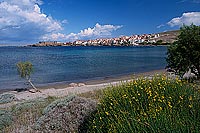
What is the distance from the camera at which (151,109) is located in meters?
5.43

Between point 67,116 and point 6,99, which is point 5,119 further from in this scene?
point 6,99

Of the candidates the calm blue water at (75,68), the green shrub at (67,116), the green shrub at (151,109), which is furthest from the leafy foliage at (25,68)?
the green shrub at (151,109)

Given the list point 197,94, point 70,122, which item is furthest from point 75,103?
point 197,94

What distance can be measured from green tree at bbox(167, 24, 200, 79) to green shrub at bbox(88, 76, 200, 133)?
35.8ft

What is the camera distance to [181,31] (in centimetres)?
1844

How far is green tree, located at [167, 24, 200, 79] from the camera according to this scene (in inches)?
697

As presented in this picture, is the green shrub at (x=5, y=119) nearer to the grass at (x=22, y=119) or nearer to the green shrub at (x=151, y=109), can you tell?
the grass at (x=22, y=119)

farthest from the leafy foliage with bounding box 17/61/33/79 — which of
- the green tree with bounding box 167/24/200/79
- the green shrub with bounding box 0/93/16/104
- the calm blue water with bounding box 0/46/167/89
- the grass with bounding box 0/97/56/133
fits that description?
the grass with bounding box 0/97/56/133

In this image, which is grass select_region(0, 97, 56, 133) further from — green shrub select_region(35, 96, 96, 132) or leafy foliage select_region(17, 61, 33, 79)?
leafy foliage select_region(17, 61, 33, 79)

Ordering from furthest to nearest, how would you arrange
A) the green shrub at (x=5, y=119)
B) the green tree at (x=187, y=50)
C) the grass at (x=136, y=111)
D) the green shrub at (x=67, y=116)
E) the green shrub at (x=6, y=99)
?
the green shrub at (x=6, y=99) < the green tree at (x=187, y=50) < the green shrub at (x=5, y=119) < the green shrub at (x=67, y=116) < the grass at (x=136, y=111)

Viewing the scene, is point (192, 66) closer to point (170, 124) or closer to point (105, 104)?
point (105, 104)

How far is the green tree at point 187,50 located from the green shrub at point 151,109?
10910 mm

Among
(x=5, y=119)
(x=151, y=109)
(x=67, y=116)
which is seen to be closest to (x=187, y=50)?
(x=67, y=116)

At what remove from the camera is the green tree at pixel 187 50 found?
58.1 feet
